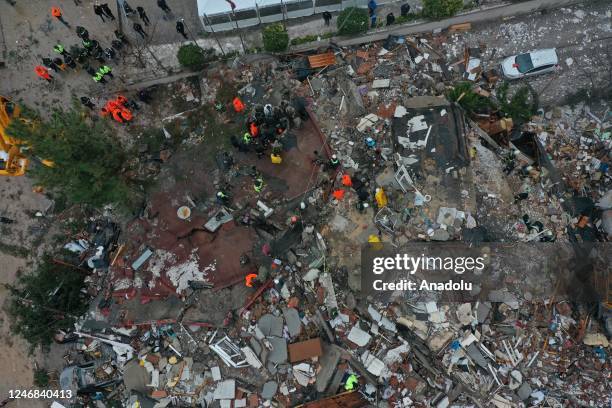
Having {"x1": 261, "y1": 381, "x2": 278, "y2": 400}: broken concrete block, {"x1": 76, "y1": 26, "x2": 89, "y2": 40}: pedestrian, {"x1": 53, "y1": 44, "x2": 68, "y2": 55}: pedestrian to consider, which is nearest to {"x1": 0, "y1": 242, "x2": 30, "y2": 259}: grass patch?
{"x1": 53, "y1": 44, "x2": 68, "y2": 55}: pedestrian

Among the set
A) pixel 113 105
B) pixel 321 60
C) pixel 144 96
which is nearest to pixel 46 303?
pixel 113 105

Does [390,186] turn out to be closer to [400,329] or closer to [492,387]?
[400,329]

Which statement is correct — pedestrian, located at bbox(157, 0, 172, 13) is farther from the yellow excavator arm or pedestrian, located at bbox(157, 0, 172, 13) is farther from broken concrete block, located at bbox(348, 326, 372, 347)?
broken concrete block, located at bbox(348, 326, 372, 347)

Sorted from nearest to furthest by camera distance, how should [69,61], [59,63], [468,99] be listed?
[468,99] < [69,61] < [59,63]

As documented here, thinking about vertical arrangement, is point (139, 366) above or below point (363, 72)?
below

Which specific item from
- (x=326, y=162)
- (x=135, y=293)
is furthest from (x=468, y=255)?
(x=135, y=293)

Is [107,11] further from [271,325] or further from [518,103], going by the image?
[518,103]
